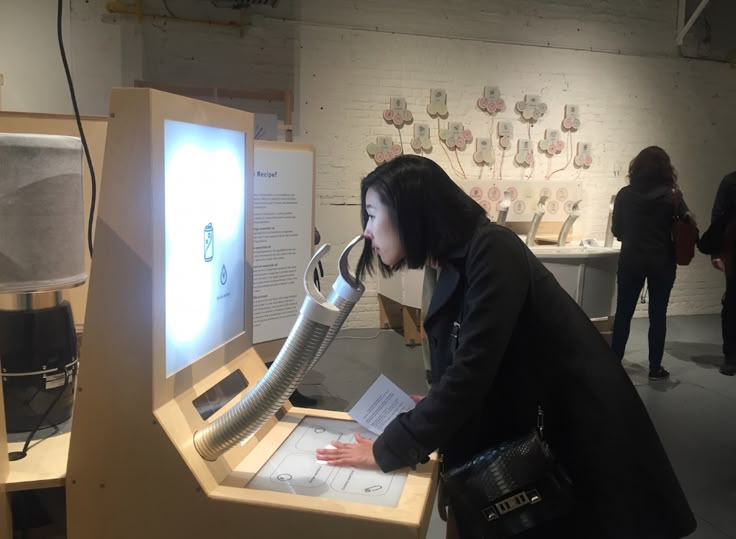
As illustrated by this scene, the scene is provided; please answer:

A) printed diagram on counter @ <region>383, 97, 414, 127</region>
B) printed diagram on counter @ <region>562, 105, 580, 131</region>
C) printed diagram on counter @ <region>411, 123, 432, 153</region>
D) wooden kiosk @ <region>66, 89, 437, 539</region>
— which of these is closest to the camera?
wooden kiosk @ <region>66, 89, 437, 539</region>

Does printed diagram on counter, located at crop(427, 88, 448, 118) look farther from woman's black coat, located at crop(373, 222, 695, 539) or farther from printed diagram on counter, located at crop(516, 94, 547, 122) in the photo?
woman's black coat, located at crop(373, 222, 695, 539)

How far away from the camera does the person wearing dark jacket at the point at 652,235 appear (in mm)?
3938

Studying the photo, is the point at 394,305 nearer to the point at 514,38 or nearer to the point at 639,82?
the point at 514,38

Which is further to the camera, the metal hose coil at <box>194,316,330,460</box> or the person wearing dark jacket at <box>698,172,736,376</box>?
the person wearing dark jacket at <box>698,172,736,376</box>

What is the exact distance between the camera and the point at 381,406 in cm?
125

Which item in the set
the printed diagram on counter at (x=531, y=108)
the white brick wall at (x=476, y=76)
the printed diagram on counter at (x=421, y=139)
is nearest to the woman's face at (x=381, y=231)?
the white brick wall at (x=476, y=76)

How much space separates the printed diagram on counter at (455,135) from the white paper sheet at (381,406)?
4503 mm

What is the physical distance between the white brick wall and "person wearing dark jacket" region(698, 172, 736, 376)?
170cm

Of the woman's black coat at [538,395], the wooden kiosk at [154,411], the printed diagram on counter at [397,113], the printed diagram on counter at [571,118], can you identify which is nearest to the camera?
the wooden kiosk at [154,411]

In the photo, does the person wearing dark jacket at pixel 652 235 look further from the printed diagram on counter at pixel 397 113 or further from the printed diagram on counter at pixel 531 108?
the printed diagram on counter at pixel 397 113

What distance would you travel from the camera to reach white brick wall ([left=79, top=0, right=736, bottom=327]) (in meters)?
5.00

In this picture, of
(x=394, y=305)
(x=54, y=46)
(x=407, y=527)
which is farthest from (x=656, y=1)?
(x=407, y=527)

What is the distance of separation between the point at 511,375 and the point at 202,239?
2.12 ft


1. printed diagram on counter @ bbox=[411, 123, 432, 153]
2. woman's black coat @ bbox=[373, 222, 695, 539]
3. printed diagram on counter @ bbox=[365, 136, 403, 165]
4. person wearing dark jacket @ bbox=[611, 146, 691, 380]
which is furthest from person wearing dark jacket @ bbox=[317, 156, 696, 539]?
printed diagram on counter @ bbox=[411, 123, 432, 153]
